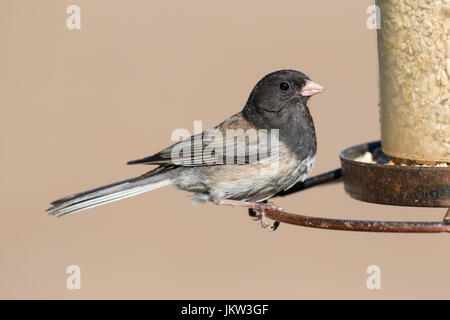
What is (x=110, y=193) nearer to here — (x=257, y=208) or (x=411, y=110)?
(x=257, y=208)

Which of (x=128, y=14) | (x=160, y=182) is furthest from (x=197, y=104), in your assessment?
(x=160, y=182)

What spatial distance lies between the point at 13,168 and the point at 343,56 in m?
4.13

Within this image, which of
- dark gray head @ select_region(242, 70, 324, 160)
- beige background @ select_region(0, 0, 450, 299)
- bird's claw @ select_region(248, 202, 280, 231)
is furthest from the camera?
beige background @ select_region(0, 0, 450, 299)

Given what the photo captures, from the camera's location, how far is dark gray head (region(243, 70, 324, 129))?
4.38 metres

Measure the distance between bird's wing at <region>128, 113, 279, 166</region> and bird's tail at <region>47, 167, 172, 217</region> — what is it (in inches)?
7.9

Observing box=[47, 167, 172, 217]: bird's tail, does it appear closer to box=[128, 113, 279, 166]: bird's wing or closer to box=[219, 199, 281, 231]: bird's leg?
box=[128, 113, 279, 166]: bird's wing

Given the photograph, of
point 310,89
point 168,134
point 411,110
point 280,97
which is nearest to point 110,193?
point 280,97

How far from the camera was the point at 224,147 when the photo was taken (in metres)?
4.44

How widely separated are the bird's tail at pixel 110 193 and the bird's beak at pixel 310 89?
0.99 metres

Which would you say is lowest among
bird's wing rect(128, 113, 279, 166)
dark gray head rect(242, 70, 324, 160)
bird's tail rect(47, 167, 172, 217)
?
bird's tail rect(47, 167, 172, 217)

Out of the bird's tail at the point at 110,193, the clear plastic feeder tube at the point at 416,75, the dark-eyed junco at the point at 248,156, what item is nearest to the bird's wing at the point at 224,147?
the dark-eyed junco at the point at 248,156

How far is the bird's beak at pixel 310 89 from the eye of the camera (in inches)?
169

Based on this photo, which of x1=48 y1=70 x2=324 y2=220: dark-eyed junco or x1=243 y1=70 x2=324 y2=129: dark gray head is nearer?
x1=48 y1=70 x2=324 y2=220: dark-eyed junco

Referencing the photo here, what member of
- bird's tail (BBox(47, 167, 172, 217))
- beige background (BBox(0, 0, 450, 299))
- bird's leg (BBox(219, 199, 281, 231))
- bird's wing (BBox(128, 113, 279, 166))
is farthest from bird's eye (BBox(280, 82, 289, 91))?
beige background (BBox(0, 0, 450, 299))
